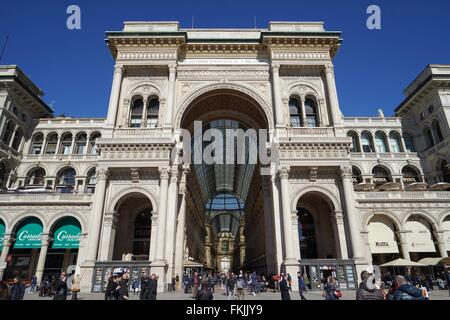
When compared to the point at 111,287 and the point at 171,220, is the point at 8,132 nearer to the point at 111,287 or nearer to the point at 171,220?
the point at 171,220

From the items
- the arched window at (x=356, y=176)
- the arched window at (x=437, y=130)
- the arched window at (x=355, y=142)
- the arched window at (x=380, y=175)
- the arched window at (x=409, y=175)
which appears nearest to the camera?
the arched window at (x=437, y=130)

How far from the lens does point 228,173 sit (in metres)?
52.6

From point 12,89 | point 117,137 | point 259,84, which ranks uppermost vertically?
point 12,89

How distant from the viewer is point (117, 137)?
24.5 metres

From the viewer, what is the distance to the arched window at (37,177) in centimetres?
3541

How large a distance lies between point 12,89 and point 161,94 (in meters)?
20.9

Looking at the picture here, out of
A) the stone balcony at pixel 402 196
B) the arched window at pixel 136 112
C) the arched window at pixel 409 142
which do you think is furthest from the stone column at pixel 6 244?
the arched window at pixel 409 142

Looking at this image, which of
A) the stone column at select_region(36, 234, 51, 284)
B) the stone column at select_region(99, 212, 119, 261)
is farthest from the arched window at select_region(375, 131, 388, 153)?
the stone column at select_region(36, 234, 51, 284)

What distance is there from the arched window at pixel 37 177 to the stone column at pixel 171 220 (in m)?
21.9

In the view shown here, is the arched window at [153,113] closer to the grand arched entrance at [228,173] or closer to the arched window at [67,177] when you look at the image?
the grand arched entrance at [228,173]

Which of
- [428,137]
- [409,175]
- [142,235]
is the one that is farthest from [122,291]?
[428,137]

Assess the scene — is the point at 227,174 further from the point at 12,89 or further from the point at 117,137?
the point at 12,89
